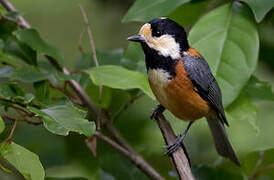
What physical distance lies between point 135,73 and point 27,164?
0.97 metres

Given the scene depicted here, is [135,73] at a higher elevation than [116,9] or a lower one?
higher

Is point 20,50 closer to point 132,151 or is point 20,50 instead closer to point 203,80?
point 132,151

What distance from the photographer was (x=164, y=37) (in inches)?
119

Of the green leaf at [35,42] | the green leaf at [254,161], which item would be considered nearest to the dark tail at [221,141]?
the green leaf at [254,161]

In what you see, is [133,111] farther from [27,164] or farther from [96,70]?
[27,164]

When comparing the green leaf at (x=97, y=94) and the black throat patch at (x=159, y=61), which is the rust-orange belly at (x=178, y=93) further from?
the green leaf at (x=97, y=94)

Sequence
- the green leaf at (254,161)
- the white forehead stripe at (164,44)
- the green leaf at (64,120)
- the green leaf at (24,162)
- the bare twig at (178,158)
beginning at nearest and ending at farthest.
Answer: the green leaf at (24,162), the green leaf at (64,120), the bare twig at (178,158), the white forehead stripe at (164,44), the green leaf at (254,161)

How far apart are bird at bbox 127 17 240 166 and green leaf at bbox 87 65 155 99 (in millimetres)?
160

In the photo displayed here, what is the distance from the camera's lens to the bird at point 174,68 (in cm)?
299

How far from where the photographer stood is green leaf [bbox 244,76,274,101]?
3.02 metres

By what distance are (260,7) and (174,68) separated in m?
0.59

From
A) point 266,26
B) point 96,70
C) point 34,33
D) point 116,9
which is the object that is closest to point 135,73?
point 96,70

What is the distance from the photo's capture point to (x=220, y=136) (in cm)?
354

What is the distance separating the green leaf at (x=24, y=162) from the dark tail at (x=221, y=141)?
4.90ft
